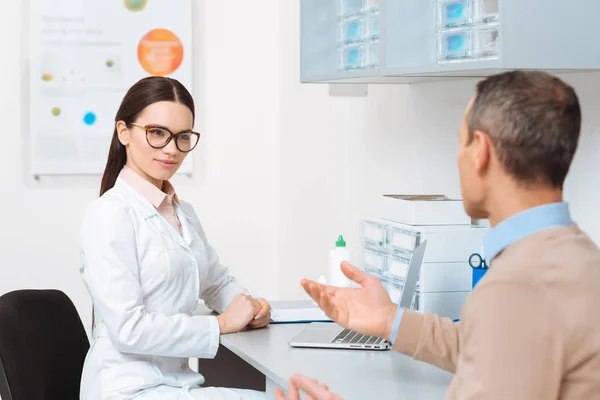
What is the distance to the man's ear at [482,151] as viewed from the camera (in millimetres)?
1243

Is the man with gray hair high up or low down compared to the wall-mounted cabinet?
down

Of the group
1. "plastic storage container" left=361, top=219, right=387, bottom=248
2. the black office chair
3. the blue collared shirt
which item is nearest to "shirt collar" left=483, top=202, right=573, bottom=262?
the blue collared shirt

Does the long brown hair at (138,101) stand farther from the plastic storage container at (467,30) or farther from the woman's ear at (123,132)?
the plastic storage container at (467,30)

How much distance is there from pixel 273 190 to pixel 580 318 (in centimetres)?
295

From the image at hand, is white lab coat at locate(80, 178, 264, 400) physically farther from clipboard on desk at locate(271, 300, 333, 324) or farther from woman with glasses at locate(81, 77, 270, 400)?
clipboard on desk at locate(271, 300, 333, 324)

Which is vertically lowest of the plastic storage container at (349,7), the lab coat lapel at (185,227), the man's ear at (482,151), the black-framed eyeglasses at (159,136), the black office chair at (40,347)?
the black office chair at (40,347)

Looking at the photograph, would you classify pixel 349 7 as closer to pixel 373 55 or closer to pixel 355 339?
pixel 373 55

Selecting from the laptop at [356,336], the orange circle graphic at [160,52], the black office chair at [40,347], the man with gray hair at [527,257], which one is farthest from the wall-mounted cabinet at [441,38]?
the orange circle graphic at [160,52]

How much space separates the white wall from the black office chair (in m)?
1.20

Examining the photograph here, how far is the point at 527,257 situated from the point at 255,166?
287cm

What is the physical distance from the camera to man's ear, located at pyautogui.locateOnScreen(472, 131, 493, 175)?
1243 millimetres

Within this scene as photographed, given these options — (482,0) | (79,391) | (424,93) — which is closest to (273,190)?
(424,93)

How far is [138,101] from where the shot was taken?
2.23m

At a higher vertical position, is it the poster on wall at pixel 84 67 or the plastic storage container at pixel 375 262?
the poster on wall at pixel 84 67
